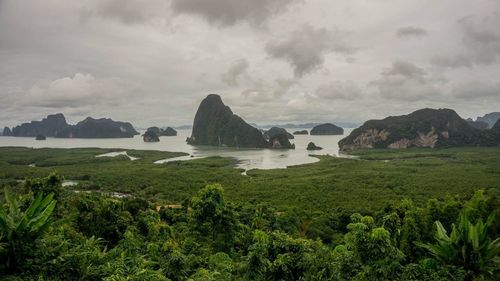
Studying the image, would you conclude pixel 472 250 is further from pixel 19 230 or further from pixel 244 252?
pixel 244 252

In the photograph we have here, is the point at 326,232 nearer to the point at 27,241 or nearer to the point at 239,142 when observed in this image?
the point at 27,241

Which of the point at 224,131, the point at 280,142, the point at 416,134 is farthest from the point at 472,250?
the point at 224,131

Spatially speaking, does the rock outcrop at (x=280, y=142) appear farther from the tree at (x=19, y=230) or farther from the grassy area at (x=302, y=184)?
the tree at (x=19, y=230)

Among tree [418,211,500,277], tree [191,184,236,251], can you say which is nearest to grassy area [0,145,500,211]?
tree [191,184,236,251]

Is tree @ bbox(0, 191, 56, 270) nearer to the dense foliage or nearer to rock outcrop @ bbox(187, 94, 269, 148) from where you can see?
the dense foliage

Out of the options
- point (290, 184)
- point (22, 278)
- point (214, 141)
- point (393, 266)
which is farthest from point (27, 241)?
point (214, 141)

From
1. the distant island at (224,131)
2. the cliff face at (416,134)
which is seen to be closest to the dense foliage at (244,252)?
the distant island at (224,131)

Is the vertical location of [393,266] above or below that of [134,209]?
above
